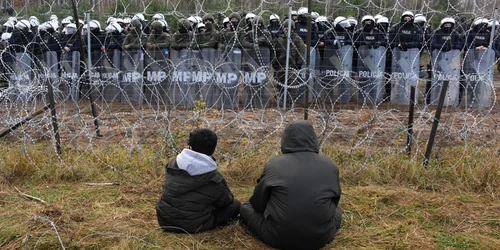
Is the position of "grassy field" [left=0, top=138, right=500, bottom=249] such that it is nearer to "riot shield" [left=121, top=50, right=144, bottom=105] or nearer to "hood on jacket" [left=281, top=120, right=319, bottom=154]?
"hood on jacket" [left=281, top=120, right=319, bottom=154]

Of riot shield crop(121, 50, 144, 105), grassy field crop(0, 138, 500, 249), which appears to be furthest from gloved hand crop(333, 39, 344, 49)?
grassy field crop(0, 138, 500, 249)

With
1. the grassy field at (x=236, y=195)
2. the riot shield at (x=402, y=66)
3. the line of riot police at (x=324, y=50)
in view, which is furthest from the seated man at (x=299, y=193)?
the riot shield at (x=402, y=66)

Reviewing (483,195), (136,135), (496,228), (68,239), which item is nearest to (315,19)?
(136,135)

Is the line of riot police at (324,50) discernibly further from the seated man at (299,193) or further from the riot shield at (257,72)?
the seated man at (299,193)

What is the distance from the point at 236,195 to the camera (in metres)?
4.27

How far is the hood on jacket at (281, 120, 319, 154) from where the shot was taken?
2932mm

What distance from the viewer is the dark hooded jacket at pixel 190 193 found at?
3176mm

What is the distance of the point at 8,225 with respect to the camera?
11.3 ft

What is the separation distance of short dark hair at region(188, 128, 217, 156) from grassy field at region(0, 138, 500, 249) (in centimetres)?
68

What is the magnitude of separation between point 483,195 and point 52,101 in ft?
15.2

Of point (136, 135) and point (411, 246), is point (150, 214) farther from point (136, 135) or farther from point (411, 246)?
point (136, 135)

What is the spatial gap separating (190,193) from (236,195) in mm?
1117

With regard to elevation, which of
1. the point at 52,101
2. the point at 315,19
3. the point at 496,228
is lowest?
the point at 496,228

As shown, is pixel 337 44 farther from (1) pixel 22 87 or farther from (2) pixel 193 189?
(2) pixel 193 189
